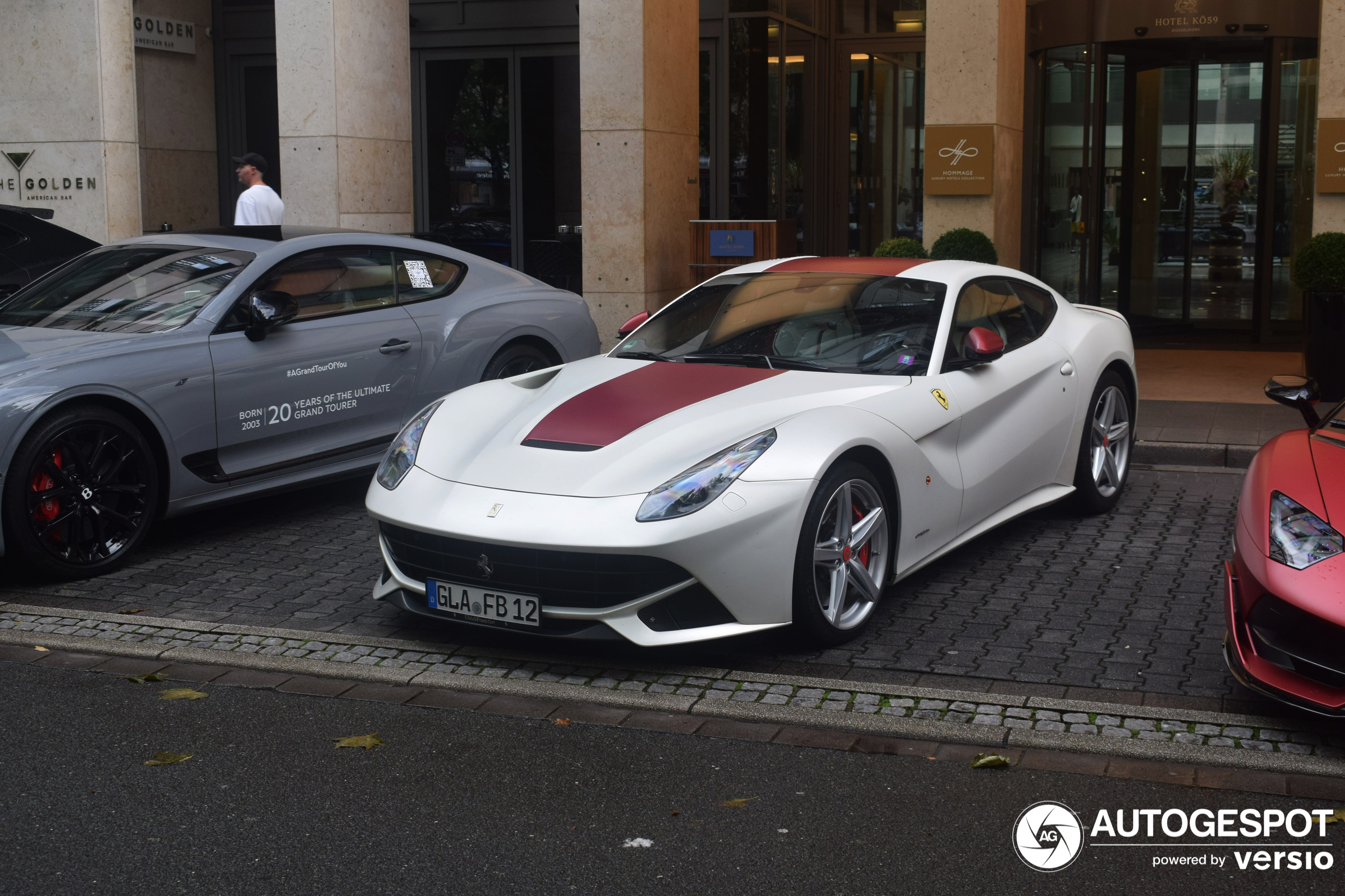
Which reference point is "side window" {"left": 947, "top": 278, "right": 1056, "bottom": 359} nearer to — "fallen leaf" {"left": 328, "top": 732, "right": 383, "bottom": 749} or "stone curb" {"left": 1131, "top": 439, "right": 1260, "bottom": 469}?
"stone curb" {"left": 1131, "top": 439, "right": 1260, "bottom": 469}

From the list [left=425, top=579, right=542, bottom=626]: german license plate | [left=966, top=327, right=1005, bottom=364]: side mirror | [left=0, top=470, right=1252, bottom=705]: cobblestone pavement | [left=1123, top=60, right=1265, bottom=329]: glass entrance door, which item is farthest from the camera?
[left=1123, top=60, right=1265, bottom=329]: glass entrance door

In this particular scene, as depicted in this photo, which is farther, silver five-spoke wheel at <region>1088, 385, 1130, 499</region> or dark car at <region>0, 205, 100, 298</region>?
dark car at <region>0, 205, 100, 298</region>

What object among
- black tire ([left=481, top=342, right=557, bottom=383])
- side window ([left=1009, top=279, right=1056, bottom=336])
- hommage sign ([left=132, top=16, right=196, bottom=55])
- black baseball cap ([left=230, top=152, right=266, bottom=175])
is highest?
hommage sign ([left=132, top=16, right=196, bottom=55])

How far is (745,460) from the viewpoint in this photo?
4.94 metres

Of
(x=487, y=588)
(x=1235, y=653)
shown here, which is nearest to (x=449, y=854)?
(x=487, y=588)

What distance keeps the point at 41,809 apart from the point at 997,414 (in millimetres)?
4095

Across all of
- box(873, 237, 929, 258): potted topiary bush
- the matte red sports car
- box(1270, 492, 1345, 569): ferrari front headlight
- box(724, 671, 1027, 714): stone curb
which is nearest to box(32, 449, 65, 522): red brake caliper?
box(724, 671, 1027, 714): stone curb

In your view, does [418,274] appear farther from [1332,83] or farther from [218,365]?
[1332,83]

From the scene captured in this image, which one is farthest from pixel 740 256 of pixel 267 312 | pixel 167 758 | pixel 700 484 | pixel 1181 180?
pixel 167 758

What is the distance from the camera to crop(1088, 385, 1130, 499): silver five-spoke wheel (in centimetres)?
724

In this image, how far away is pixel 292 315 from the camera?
7.04 metres

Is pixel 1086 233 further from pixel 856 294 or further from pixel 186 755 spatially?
pixel 186 755

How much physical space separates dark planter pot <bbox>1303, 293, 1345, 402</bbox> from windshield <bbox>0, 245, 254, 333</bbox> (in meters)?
8.00

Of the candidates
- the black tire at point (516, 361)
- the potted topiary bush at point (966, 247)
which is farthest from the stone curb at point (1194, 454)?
the black tire at point (516, 361)
